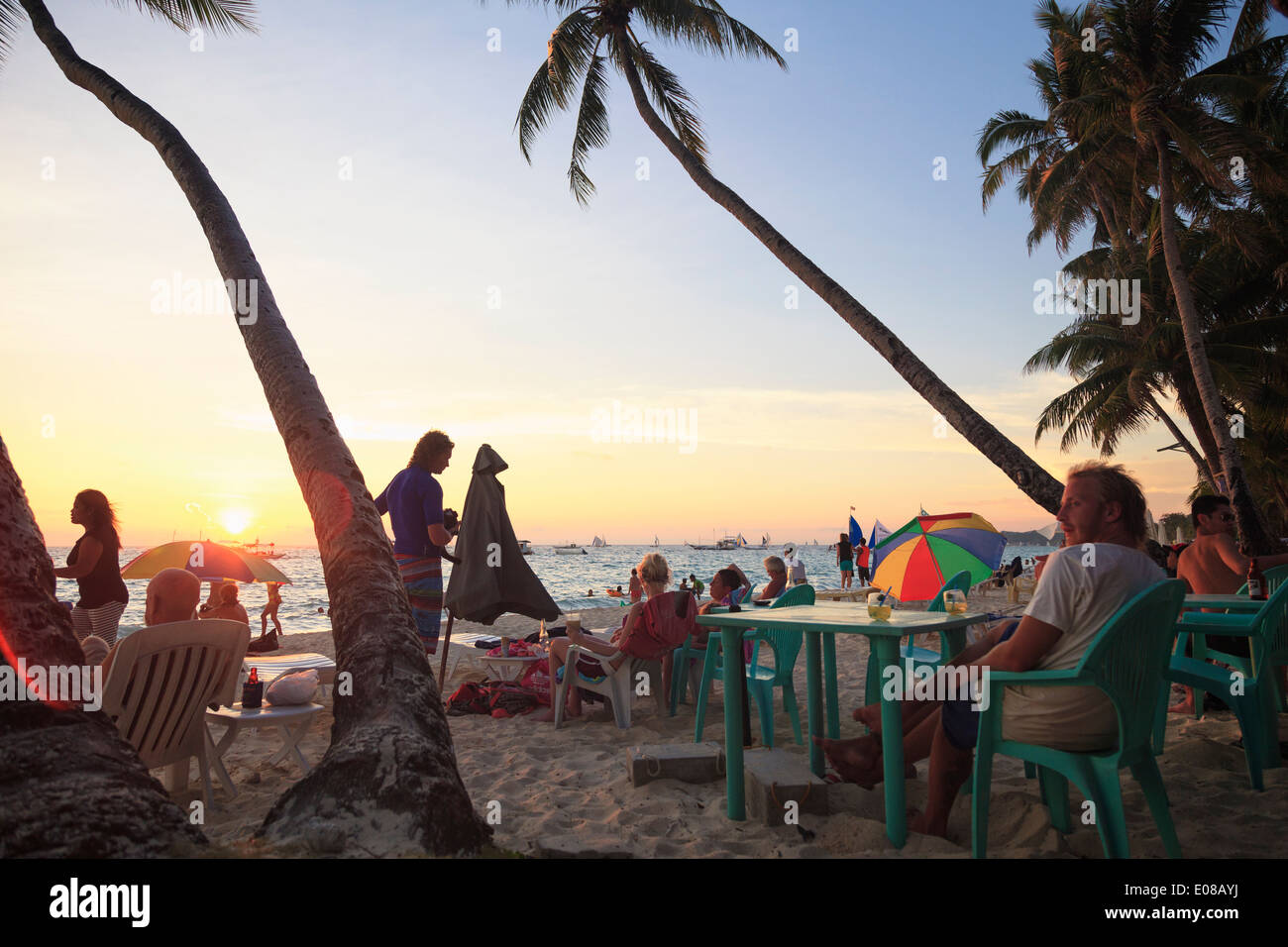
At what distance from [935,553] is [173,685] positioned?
27.6 feet

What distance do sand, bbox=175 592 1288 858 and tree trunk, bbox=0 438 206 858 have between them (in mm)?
276

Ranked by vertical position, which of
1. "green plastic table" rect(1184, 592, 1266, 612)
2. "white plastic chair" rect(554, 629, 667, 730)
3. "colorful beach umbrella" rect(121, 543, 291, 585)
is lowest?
"white plastic chair" rect(554, 629, 667, 730)

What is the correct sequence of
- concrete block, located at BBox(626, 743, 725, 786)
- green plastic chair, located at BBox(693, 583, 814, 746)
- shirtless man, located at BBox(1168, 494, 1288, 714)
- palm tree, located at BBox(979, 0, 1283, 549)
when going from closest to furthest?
concrete block, located at BBox(626, 743, 725, 786), green plastic chair, located at BBox(693, 583, 814, 746), shirtless man, located at BBox(1168, 494, 1288, 714), palm tree, located at BBox(979, 0, 1283, 549)

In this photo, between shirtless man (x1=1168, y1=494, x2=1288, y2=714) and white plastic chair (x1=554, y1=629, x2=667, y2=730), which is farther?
white plastic chair (x1=554, y1=629, x2=667, y2=730)

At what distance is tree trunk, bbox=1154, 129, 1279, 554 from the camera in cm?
773

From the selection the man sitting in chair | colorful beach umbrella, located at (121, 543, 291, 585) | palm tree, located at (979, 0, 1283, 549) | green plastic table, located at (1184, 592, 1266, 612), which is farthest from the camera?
palm tree, located at (979, 0, 1283, 549)

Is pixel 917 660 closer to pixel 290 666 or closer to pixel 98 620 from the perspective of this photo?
pixel 290 666

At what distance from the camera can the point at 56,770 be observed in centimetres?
205

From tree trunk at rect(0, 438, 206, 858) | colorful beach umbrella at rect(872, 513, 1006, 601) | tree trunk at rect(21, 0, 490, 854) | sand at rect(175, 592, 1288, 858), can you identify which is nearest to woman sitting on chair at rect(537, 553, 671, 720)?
sand at rect(175, 592, 1288, 858)

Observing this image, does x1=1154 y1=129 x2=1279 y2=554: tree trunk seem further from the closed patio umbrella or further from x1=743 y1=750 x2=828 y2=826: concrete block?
the closed patio umbrella
